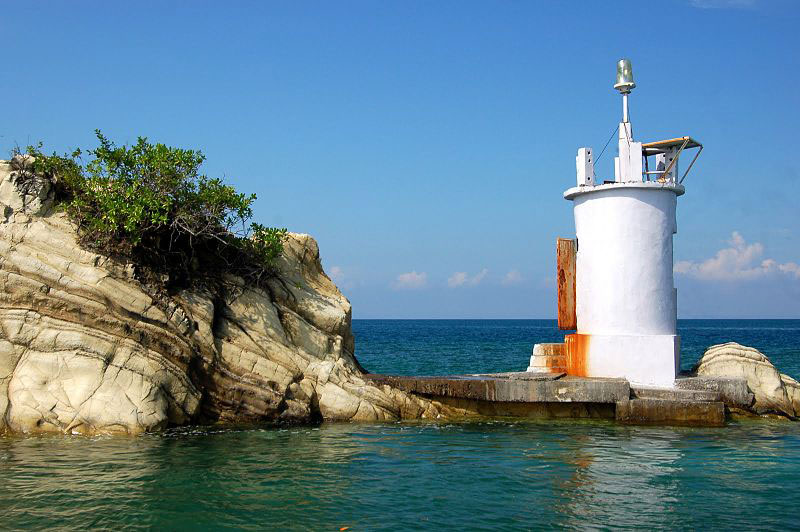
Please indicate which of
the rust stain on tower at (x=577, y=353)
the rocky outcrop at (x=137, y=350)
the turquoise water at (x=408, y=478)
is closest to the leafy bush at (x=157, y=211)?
the rocky outcrop at (x=137, y=350)

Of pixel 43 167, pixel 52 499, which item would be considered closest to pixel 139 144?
pixel 43 167

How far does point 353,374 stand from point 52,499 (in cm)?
936

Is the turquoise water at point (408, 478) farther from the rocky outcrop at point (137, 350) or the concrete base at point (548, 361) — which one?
the concrete base at point (548, 361)

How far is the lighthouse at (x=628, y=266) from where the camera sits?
19.2m

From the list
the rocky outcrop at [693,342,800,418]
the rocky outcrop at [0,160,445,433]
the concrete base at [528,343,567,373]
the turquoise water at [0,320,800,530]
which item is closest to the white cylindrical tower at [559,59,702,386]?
the concrete base at [528,343,567,373]

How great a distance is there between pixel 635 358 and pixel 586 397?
6.24ft

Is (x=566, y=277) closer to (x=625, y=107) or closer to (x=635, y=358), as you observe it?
(x=635, y=358)

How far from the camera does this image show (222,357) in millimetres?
17969

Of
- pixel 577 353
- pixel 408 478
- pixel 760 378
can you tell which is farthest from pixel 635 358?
pixel 408 478

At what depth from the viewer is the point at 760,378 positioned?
→ 19422 mm

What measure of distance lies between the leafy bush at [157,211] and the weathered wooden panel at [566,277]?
777cm

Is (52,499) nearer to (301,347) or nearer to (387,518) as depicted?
(387,518)

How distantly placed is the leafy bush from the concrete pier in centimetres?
543

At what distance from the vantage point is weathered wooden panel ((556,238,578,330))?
2058 cm
